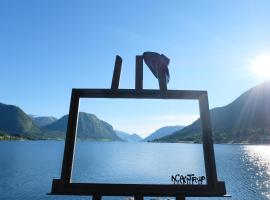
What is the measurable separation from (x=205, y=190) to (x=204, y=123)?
1311 millimetres

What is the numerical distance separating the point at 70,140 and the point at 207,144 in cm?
277

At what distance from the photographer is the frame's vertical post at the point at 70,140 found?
5.80m

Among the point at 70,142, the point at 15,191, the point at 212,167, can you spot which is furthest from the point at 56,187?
the point at 15,191

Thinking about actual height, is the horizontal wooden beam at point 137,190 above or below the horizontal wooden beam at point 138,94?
below

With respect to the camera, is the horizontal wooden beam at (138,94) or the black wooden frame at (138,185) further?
the horizontal wooden beam at (138,94)

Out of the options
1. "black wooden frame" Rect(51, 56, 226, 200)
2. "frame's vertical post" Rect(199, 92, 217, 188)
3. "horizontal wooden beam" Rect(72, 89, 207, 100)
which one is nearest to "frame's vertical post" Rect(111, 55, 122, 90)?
"black wooden frame" Rect(51, 56, 226, 200)

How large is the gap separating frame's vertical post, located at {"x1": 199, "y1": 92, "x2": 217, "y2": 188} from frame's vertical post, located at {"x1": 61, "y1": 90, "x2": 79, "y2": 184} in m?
2.61

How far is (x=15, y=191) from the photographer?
6994 centimetres

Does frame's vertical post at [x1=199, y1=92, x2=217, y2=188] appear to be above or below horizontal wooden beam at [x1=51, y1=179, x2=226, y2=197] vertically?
above

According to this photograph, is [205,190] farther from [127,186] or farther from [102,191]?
[102,191]

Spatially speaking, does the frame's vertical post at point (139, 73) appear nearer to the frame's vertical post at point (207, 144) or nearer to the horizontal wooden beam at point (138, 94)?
the horizontal wooden beam at point (138, 94)

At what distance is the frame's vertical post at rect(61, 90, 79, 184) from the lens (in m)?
5.80

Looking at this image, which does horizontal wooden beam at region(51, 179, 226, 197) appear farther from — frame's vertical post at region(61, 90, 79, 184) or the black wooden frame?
frame's vertical post at region(61, 90, 79, 184)

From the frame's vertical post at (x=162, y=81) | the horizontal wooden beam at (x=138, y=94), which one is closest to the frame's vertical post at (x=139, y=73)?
the horizontal wooden beam at (x=138, y=94)
